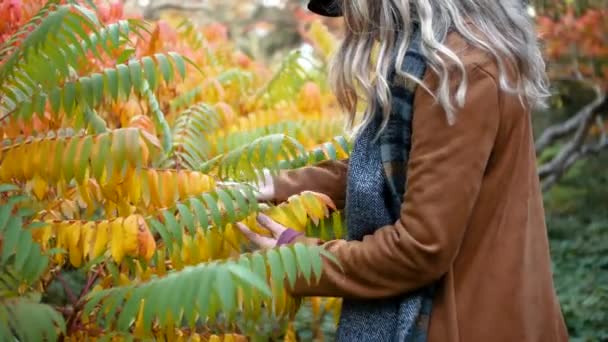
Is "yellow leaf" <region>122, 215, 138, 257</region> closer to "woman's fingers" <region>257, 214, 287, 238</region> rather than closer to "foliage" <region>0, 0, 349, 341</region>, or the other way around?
"foliage" <region>0, 0, 349, 341</region>

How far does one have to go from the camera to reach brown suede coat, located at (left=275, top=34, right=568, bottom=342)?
1.90m

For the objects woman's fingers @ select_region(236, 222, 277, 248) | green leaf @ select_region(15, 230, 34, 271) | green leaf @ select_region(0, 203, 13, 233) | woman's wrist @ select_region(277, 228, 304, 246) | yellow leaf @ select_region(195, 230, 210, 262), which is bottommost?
yellow leaf @ select_region(195, 230, 210, 262)

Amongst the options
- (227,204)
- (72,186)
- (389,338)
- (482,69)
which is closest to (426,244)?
(389,338)

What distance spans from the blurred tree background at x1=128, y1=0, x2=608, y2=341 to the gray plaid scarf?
8.79 ft

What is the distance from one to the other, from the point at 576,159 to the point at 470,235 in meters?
7.29

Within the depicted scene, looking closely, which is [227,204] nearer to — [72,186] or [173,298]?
[173,298]

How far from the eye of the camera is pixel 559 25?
350 inches

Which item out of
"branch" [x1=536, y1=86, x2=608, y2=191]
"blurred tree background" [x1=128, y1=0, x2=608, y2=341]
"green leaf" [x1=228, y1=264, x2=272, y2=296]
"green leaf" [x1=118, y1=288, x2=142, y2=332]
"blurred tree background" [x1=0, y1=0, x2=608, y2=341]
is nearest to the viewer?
"green leaf" [x1=228, y1=264, x2=272, y2=296]

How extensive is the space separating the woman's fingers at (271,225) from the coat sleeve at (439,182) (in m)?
0.38

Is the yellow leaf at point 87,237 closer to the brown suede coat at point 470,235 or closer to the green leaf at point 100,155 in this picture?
the green leaf at point 100,155

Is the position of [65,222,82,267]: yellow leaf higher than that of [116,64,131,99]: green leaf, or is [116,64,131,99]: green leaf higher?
[116,64,131,99]: green leaf

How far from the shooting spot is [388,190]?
206 cm

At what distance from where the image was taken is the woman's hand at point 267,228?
2.31m

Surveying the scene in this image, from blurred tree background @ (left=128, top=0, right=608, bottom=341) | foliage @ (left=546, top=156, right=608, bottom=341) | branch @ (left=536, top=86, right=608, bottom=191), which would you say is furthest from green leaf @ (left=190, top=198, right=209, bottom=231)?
branch @ (left=536, top=86, right=608, bottom=191)
